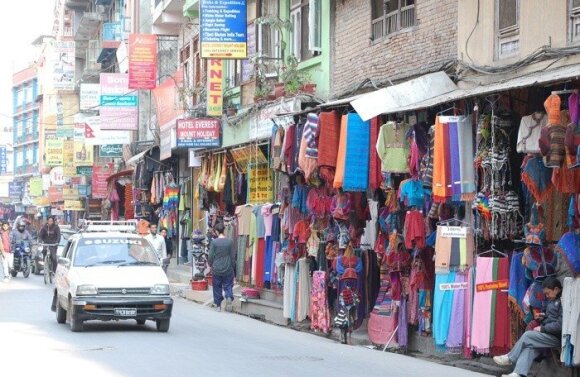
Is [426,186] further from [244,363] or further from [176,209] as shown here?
[176,209]

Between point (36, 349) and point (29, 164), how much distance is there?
8303 centimetres

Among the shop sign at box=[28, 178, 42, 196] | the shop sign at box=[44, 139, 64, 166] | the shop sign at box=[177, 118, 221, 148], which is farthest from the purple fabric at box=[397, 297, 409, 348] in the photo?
the shop sign at box=[28, 178, 42, 196]

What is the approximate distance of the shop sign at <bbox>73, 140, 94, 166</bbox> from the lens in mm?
54438

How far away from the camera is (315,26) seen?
72.3 ft

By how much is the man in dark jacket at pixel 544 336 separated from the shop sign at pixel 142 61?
81.7 feet

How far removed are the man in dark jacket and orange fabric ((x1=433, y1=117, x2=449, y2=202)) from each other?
7.61 ft

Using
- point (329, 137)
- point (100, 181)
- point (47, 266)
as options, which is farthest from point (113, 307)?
point (100, 181)

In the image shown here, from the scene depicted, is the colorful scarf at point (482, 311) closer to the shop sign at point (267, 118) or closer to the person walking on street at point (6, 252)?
the shop sign at point (267, 118)

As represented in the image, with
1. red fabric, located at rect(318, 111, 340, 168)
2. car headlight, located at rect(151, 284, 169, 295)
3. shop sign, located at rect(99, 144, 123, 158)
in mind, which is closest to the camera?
car headlight, located at rect(151, 284, 169, 295)

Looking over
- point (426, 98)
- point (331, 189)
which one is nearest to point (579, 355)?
point (426, 98)

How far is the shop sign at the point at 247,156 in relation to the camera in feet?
82.6

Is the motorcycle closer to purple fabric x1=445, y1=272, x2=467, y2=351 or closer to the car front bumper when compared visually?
the car front bumper

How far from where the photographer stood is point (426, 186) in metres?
15.1

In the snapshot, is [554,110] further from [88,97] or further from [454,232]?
[88,97]
